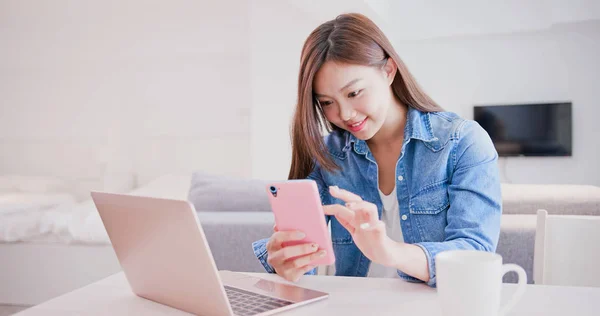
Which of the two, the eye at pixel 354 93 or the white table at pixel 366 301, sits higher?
the eye at pixel 354 93

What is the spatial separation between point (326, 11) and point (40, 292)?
278cm

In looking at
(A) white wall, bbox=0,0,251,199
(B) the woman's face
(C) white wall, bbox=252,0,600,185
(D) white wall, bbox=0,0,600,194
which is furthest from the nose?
(C) white wall, bbox=252,0,600,185

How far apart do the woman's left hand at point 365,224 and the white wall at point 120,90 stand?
12.5 ft

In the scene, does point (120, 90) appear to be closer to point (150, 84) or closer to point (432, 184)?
point (150, 84)

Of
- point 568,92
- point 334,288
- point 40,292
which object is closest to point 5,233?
point 40,292

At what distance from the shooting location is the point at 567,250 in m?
1.06

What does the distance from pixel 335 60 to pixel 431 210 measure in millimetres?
346

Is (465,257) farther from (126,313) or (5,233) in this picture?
(5,233)

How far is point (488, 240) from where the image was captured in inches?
40.9

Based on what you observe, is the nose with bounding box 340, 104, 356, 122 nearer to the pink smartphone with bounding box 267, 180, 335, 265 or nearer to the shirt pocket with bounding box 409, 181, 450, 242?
the shirt pocket with bounding box 409, 181, 450, 242

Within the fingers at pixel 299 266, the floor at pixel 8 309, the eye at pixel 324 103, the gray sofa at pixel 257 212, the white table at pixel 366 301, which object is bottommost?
the floor at pixel 8 309

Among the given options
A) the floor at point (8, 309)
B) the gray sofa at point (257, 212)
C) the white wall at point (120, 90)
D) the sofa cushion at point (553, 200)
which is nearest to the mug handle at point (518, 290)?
the gray sofa at point (257, 212)

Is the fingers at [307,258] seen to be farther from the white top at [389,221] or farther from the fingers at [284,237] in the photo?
the white top at [389,221]

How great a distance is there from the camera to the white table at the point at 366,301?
0.76 m
